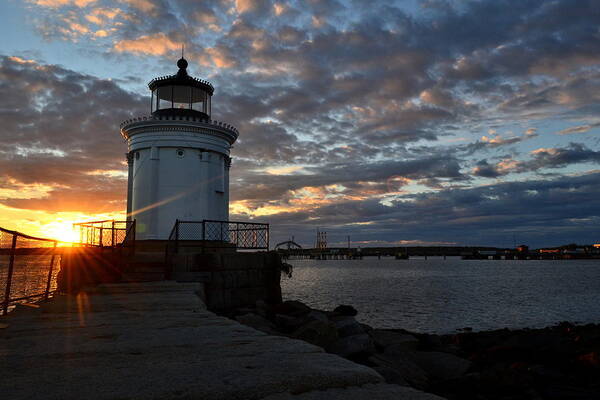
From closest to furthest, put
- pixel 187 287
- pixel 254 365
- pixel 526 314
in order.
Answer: pixel 254 365, pixel 187 287, pixel 526 314

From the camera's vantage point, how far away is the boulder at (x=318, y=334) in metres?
9.03

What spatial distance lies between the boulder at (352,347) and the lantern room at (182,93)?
1437cm

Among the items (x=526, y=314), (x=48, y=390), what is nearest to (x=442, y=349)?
(x=48, y=390)

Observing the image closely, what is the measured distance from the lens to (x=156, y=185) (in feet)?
64.1

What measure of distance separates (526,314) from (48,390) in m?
28.9

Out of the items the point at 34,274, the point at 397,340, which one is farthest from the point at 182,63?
the point at 397,340

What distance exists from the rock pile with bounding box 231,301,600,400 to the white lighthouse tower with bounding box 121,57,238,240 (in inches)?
315

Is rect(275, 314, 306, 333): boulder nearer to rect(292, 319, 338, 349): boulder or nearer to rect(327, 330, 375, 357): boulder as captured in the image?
rect(292, 319, 338, 349): boulder

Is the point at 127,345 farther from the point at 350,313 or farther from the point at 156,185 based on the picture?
the point at 350,313

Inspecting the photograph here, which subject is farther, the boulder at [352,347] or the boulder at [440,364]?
the boulder at [440,364]

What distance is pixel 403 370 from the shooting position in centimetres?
782

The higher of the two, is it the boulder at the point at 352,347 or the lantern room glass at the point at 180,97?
the lantern room glass at the point at 180,97

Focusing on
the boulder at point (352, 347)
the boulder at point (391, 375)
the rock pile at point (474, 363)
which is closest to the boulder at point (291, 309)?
the rock pile at point (474, 363)

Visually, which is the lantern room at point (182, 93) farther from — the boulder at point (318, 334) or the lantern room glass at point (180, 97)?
the boulder at point (318, 334)
